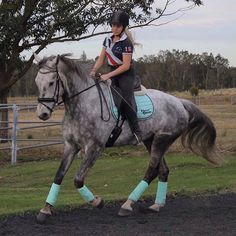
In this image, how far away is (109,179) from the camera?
12.7m

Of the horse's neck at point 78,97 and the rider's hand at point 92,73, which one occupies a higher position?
the rider's hand at point 92,73

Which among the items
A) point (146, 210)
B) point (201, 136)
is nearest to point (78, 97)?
point (146, 210)

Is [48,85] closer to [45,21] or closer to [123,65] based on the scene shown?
[123,65]

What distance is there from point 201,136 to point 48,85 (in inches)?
118

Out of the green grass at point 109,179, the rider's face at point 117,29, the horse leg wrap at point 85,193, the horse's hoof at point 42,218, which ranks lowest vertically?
the green grass at point 109,179

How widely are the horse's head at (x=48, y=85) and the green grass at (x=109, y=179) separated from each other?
70.3 inches

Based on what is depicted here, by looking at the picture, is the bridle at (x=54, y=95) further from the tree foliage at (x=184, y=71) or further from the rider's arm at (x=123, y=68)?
the tree foliage at (x=184, y=71)

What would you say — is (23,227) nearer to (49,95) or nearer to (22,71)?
(49,95)

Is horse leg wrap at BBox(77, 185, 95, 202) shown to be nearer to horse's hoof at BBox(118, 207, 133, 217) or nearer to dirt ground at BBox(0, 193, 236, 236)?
dirt ground at BBox(0, 193, 236, 236)

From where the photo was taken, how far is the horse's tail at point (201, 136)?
27.6 ft

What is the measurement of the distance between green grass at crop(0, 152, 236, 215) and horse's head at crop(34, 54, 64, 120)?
1.79 m

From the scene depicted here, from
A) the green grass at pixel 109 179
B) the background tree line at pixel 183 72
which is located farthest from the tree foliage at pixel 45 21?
the background tree line at pixel 183 72

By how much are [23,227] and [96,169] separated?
25.9ft

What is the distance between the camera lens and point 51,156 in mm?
17641
